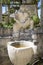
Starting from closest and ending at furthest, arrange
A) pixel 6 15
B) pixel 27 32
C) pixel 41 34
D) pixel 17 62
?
pixel 17 62 → pixel 41 34 → pixel 27 32 → pixel 6 15

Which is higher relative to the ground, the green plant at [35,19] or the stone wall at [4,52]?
the green plant at [35,19]

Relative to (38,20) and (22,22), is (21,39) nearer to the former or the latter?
(22,22)

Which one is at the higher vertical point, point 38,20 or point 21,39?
point 38,20

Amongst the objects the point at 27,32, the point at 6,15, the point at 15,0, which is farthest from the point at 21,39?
the point at 15,0

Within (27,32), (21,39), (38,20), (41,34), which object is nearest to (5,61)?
(21,39)

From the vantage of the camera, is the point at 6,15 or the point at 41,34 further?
the point at 6,15

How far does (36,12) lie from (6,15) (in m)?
0.67

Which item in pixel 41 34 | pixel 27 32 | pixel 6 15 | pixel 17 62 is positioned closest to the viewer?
pixel 17 62

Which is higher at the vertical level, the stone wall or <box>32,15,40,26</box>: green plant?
<box>32,15,40,26</box>: green plant

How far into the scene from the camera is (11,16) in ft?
9.43

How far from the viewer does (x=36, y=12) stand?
9.57ft

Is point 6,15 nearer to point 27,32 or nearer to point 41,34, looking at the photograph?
point 27,32

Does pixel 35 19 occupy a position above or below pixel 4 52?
above

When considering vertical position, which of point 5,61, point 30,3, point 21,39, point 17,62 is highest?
point 30,3
